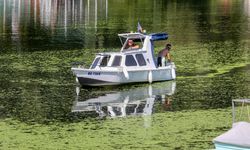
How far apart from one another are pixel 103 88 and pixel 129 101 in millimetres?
3942

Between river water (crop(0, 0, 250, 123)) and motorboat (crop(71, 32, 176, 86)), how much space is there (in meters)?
0.49

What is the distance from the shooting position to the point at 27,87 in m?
37.2

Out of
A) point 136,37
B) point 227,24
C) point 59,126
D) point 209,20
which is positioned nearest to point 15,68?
point 136,37

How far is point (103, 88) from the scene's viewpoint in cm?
3719

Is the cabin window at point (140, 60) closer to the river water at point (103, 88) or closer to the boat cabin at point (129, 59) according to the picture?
the boat cabin at point (129, 59)

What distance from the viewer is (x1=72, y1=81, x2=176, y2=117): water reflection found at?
30844mm

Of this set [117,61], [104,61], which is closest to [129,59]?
[117,61]

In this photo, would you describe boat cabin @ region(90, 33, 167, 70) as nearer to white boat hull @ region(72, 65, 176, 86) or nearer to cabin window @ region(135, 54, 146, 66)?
cabin window @ region(135, 54, 146, 66)

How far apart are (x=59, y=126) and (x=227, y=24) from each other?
60.5m

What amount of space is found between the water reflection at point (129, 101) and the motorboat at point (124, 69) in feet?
2.42

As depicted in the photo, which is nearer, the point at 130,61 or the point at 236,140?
the point at 236,140

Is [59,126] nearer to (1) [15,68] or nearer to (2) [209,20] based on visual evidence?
(1) [15,68]

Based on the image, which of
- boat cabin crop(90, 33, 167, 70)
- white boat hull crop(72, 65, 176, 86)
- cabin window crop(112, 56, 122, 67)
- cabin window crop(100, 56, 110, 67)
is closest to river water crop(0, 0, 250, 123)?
white boat hull crop(72, 65, 176, 86)

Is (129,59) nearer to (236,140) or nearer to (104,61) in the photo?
(104,61)
